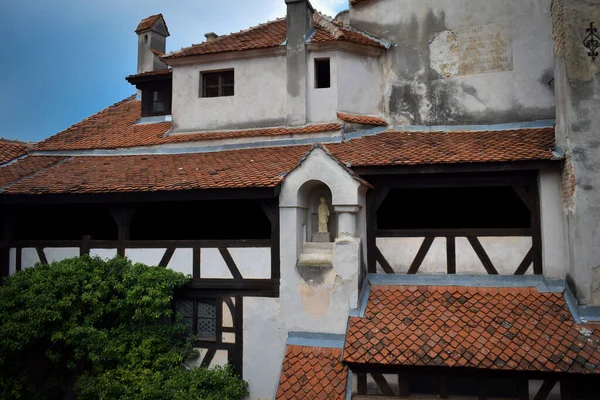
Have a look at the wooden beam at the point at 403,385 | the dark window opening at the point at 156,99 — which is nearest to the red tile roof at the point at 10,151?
the dark window opening at the point at 156,99

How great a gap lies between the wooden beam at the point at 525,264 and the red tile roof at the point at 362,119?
4.81m

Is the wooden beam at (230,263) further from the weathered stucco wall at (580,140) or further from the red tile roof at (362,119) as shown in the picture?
the weathered stucco wall at (580,140)

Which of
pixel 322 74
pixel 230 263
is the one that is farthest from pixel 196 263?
pixel 322 74

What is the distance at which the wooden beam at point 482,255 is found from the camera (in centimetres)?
930

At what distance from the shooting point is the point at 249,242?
9.93 m

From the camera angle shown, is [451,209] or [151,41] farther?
[151,41]

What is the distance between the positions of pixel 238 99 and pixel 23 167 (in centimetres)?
598

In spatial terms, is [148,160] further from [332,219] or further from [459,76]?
[459,76]

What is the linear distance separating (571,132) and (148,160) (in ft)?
31.9

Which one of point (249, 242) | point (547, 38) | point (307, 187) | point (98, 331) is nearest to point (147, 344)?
point (98, 331)

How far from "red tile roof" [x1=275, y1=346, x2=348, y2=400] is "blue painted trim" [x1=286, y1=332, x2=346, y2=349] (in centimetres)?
9

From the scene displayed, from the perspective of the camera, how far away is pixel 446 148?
32.7ft

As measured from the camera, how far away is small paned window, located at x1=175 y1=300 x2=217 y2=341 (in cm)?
1014

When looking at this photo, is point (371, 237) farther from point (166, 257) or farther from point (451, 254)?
point (166, 257)
